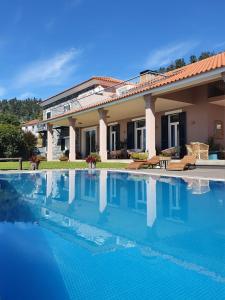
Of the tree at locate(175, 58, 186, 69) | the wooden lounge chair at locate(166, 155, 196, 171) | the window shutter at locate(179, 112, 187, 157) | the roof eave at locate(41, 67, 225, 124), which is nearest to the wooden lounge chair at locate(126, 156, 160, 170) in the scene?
the wooden lounge chair at locate(166, 155, 196, 171)

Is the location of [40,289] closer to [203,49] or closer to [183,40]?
[183,40]

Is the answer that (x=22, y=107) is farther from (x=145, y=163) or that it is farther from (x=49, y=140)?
(x=145, y=163)

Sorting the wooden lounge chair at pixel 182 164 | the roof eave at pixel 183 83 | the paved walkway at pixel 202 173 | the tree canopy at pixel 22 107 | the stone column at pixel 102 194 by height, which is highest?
the tree canopy at pixel 22 107

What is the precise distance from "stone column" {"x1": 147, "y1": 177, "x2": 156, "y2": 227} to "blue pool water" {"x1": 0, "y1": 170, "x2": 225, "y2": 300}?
2 centimetres

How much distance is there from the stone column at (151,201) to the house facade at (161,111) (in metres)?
5.57

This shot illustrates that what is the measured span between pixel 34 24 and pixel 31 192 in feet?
37.9

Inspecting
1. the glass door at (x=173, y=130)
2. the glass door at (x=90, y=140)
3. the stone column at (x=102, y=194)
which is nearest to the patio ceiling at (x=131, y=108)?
the glass door at (x=173, y=130)

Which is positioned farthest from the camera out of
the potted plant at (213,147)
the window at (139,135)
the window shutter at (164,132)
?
the window at (139,135)

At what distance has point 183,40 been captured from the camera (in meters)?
26.0

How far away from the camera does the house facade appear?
16.6 m

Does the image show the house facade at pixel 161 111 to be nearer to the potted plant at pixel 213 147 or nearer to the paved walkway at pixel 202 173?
the potted plant at pixel 213 147

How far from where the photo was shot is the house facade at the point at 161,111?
54.5 feet

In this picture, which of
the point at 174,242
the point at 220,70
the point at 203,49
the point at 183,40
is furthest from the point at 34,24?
the point at 203,49

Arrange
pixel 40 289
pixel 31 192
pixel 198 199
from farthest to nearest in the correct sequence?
1. pixel 31 192
2. pixel 198 199
3. pixel 40 289
